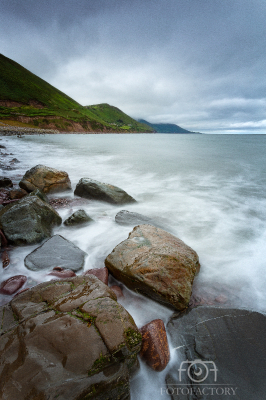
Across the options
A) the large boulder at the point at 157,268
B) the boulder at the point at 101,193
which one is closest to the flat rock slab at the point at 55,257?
the large boulder at the point at 157,268

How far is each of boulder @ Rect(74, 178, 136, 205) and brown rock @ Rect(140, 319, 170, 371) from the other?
5.21 meters

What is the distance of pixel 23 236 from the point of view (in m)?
4.05

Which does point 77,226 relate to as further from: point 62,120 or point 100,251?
point 62,120

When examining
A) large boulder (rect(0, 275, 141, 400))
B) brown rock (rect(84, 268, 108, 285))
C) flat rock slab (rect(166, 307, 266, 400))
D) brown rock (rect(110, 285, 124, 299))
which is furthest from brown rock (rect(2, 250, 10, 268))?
flat rock slab (rect(166, 307, 266, 400))

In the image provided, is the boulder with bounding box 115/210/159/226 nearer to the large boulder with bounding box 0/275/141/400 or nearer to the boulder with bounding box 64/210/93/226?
the boulder with bounding box 64/210/93/226

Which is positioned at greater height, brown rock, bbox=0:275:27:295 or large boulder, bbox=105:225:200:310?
large boulder, bbox=105:225:200:310

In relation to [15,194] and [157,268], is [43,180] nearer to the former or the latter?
[15,194]

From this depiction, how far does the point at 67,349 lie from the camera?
1694 mm

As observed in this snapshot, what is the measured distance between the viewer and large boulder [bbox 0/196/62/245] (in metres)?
4.04
